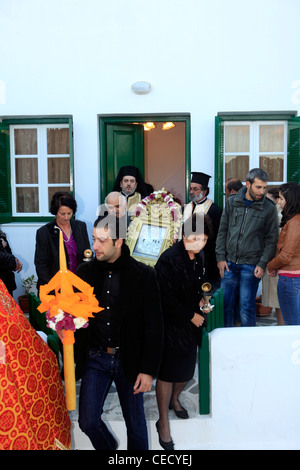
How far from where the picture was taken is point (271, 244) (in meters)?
4.67

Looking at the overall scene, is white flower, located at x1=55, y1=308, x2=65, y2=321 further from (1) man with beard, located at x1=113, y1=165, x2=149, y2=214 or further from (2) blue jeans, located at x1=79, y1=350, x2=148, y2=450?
(1) man with beard, located at x1=113, y1=165, x2=149, y2=214

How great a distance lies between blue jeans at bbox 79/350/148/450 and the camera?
9.20 ft

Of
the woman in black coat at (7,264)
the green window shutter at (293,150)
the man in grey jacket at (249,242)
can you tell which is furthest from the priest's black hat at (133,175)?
the green window shutter at (293,150)

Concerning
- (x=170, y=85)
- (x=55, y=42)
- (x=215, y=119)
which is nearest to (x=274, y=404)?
(x=215, y=119)

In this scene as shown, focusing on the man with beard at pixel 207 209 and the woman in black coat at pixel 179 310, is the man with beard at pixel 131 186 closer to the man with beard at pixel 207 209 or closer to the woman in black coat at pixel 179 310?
the man with beard at pixel 207 209

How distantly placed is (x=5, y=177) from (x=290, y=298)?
477 cm

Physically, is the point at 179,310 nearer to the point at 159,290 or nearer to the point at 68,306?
the point at 159,290

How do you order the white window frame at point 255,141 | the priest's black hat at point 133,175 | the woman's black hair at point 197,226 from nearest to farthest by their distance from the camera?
1. the woman's black hair at point 197,226
2. the priest's black hat at point 133,175
3. the white window frame at point 255,141

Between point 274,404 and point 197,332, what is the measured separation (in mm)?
844

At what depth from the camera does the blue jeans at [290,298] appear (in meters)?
4.18

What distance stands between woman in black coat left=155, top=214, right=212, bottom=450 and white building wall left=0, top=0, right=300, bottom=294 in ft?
11.1

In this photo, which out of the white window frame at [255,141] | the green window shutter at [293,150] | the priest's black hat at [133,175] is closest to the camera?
the priest's black hat at [133,175]
